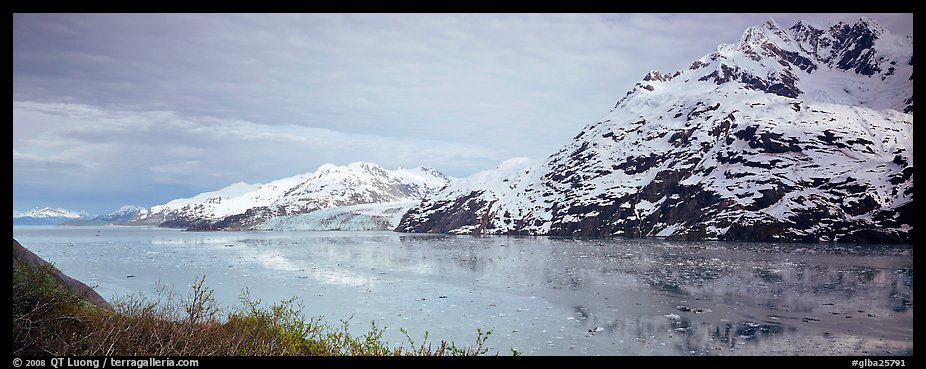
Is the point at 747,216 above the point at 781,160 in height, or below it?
below

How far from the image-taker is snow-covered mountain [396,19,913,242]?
105 metres

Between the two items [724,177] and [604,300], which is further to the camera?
[724,177]

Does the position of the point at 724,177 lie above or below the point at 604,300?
above

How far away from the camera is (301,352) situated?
11289 millimetres

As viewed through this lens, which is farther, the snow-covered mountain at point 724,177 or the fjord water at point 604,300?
the snow-covered mountain at point 724,177

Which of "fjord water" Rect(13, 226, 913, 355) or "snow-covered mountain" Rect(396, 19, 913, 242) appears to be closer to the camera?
A: "fjord water" Rect(13, 226, 913, 355)

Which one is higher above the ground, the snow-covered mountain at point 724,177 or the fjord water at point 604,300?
the snow-covered mountain at point 724,177

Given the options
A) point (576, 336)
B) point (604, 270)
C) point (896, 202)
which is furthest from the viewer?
point (896, 202)

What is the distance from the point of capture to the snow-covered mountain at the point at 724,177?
4149 inches

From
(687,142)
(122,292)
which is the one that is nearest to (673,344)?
(122,292)

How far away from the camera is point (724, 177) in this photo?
424 ft
